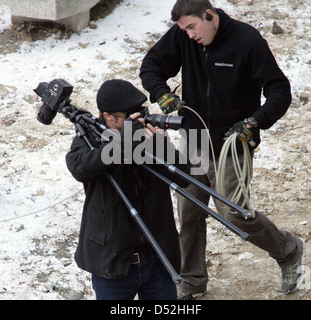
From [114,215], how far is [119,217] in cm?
3

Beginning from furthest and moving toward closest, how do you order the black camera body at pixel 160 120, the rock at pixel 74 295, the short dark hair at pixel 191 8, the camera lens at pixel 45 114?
the rock at pixel 74 295 → the short dark hair at pixel 191 8 → the camera lens at pixel 45 114 → the black camera body at pixel 160 120

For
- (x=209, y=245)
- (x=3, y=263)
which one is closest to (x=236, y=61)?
(x=209, y=245)

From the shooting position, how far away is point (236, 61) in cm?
378

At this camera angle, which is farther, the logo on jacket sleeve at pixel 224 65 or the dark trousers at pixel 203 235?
the dark trousers at pixel 203 235

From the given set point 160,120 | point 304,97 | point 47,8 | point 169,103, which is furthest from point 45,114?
point 47,8

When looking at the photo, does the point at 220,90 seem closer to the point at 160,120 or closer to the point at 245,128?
the point at 245,128

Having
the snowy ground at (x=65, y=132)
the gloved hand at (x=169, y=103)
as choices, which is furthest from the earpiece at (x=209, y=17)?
the snowy ground at (x=65, y=132)

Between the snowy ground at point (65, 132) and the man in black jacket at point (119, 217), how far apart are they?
1381 millimetres

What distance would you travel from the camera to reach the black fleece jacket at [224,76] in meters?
3.71

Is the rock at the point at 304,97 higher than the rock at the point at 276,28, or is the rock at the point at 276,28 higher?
the rock at the point at 276,28

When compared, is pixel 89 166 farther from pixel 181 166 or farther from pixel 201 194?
pixel 201 194

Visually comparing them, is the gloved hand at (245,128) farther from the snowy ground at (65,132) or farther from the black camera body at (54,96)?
the snowy ground at (65,132)

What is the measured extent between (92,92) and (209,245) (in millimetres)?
2823

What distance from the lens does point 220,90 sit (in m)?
3.91
